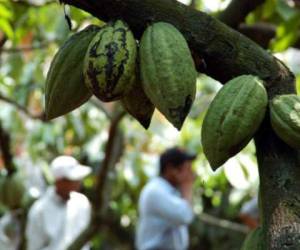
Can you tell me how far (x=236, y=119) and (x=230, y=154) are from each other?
2.1 inches

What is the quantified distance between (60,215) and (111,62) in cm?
328

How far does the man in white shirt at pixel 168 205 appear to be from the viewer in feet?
13.8

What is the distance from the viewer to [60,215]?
4207 mm

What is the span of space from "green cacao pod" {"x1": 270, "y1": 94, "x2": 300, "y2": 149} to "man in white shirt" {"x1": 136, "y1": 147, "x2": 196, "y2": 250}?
3.14 meters

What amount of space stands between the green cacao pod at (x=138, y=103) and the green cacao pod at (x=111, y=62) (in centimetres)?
6

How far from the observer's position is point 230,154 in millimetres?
1039

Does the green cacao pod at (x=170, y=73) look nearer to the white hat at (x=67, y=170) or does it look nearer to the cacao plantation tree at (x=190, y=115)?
the cacao plantation tree at (x=190, y=115)

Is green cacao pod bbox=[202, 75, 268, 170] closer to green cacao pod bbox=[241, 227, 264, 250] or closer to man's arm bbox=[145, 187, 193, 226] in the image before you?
green cacao pod bbox=[241, 227, 264, 250]

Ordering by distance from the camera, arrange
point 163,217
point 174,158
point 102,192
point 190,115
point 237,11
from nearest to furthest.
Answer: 1. point 237,11
2. point 190,115
3. point 102,192
4. point 163,217
5. point 174,158

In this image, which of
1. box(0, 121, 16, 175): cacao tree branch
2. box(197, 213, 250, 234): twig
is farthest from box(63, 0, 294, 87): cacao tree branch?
box(197, 213, 250, 234): twig

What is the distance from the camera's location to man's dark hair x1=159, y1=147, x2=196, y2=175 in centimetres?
439

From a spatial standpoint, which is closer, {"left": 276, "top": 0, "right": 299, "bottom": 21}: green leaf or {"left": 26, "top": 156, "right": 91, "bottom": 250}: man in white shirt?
{"left": 276, "top": 0, "right": 299, "bottom": 21}: green leaf

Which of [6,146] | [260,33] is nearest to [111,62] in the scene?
[260,33]

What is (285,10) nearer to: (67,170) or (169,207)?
(169,207)
